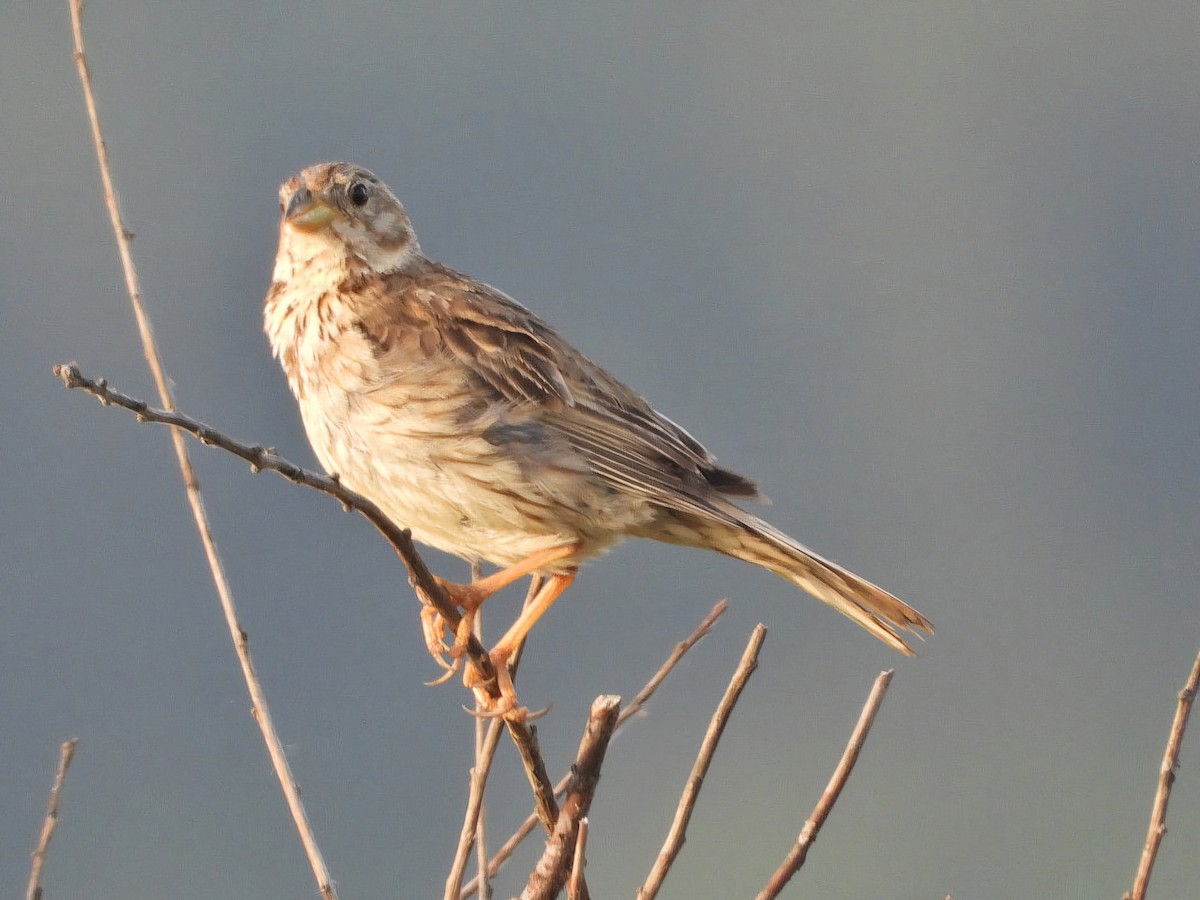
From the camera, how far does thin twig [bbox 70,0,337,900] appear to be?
244 centimetres

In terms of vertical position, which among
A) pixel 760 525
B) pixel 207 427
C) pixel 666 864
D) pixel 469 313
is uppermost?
pixel 469 313

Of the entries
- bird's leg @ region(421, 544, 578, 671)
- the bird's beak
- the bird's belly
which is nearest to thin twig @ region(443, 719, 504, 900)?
bird's leg @ region(421, 544, 578, 671)

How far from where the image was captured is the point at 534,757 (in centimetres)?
262

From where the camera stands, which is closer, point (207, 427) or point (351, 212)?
point (207, 427)

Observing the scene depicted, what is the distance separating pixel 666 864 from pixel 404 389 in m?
1.87

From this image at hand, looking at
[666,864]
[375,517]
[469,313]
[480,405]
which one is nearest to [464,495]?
[480,405]

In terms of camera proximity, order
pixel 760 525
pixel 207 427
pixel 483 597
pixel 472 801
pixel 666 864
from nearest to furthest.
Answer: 1. pixel 207 427
2. pixel 666 864
3. pixel 472 801
4. pixel 483 597
5. pixel 760 525

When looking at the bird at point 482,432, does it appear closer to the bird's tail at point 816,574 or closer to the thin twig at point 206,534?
the bird's tail at point 816,574

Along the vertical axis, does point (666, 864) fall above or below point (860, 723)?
below

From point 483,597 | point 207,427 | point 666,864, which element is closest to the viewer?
point 207,427

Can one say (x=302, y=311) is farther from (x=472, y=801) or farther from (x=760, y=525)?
(x=472, y=801)

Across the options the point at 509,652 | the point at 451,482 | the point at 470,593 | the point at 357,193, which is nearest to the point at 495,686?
the point at 509,652

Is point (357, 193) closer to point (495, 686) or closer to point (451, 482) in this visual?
point (451, 482)

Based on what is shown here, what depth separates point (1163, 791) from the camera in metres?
2.19
